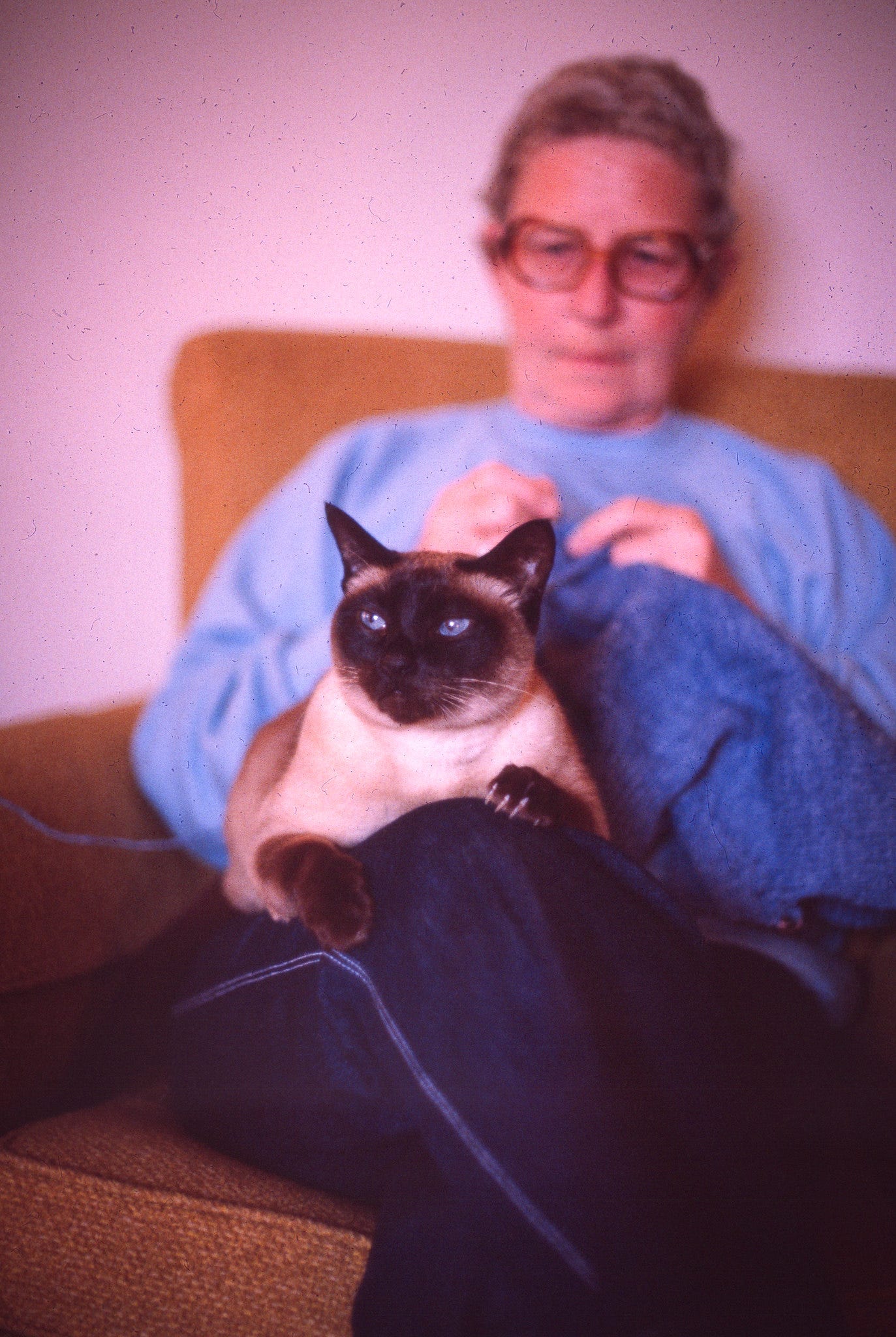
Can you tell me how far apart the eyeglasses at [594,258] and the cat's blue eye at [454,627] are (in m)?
0.58

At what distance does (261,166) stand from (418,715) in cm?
72

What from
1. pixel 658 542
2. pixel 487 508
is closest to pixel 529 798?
pixel 487 508

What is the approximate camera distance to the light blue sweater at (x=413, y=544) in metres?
1.19

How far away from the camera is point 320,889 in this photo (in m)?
0.79

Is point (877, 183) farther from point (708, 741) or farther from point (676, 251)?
point (708, 741)

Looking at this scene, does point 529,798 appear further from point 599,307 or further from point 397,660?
point 599,307

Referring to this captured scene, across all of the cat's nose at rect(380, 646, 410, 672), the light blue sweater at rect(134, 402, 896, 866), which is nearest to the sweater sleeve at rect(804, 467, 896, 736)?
the light blue sweater at rect(134, 402, 896, 866)

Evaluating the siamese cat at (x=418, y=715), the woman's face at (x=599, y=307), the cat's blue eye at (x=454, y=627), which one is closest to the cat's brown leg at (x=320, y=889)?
Answer: the siamese cat at (x=418, y=715)

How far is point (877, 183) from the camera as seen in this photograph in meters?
1.08

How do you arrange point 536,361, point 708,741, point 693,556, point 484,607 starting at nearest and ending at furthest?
point 484,607, point 708,741, point 693,556, point 536,361

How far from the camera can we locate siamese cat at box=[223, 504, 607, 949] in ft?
2.88

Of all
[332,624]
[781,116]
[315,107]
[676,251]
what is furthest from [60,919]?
[781,116]

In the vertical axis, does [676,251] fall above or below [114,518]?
above

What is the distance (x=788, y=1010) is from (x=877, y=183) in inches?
43.2
